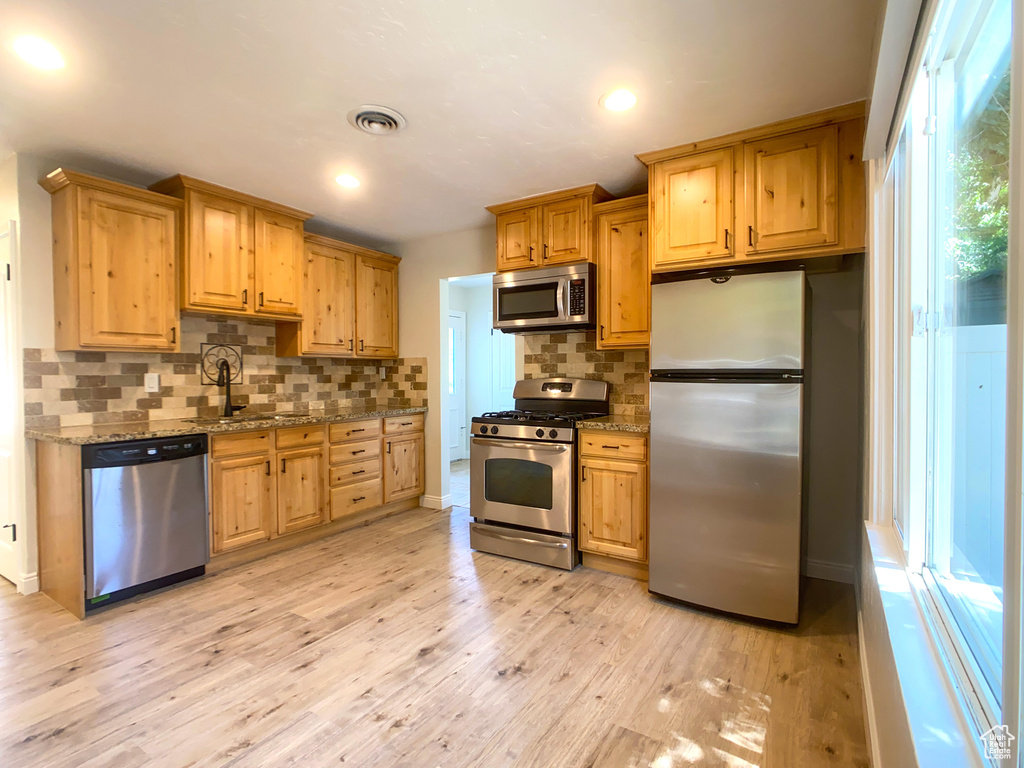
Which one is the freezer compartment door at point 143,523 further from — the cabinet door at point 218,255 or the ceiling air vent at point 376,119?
the ceiling air vent at point 376,119

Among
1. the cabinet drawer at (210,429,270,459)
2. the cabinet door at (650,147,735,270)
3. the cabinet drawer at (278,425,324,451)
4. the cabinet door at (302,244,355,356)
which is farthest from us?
the cabinet door at (302,244,355,356)

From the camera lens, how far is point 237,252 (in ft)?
11.2

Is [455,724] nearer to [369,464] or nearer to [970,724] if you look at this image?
[970,724]

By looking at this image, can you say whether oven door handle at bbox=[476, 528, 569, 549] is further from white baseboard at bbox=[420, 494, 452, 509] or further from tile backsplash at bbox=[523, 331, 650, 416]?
white baseboard at bbox=[420, 494, 452, 509]

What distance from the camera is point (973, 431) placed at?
3.38ft

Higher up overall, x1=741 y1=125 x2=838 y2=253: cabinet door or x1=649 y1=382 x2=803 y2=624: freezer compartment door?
x1=741 y1=125 x2=838 y2=253: cabinet door

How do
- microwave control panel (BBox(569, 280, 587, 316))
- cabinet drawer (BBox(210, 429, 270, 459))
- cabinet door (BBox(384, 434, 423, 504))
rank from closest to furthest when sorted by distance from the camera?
cabinet drawer (BBox(210, 429, 270, 459)) → microwave control panel (BBox(569, 280, 587, 316)) → cabinet door (BBox(384, 434, 423, 504))

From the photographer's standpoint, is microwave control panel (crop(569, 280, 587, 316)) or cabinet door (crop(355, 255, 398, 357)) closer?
microwave control panel (crop(569, 280, 587, 316))

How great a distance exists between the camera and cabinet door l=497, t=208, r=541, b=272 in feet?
11.7

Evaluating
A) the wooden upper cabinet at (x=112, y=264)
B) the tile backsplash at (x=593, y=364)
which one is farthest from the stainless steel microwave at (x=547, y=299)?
the wooden upper cabinet at (x=112, y=264)

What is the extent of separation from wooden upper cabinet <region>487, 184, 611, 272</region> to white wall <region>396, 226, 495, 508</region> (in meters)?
0.77

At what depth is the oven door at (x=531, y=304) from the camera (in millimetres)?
3398

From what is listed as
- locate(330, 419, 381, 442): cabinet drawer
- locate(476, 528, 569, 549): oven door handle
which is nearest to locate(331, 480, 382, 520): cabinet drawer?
locate(330, 419, 381, 442): cabinet drawer

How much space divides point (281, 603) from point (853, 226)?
3.42m
